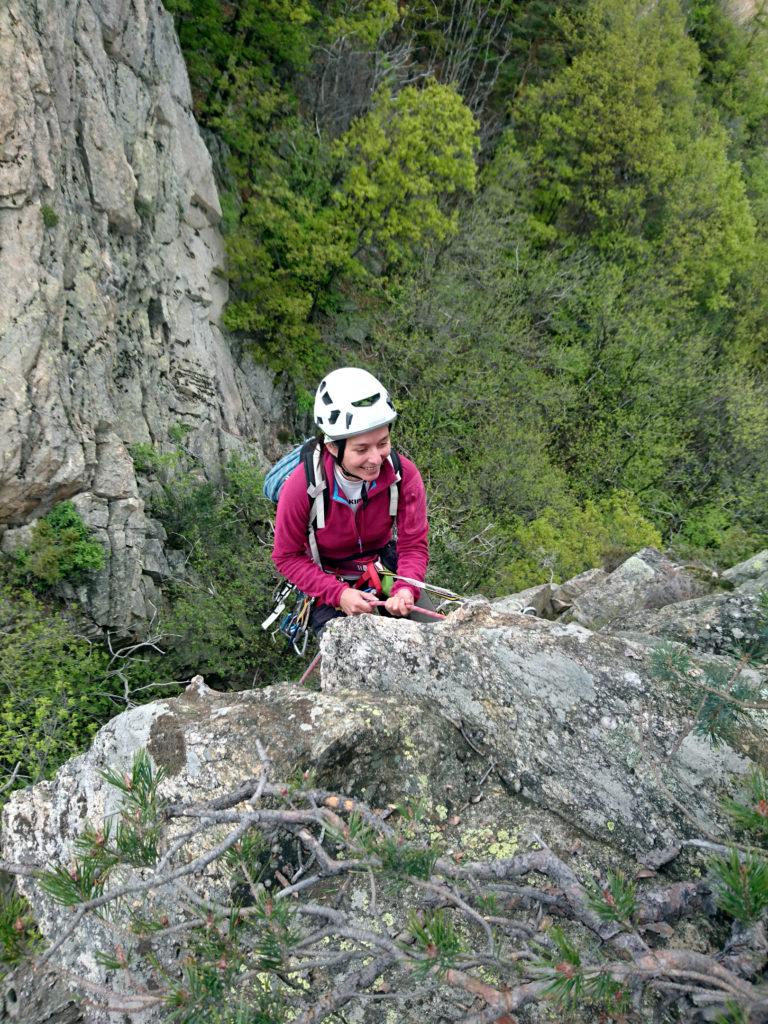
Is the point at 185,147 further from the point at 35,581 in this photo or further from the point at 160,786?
the point at 160,786

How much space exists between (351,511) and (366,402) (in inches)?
31.7

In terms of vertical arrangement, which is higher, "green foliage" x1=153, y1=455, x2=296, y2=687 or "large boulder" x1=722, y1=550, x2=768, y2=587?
"large boulder" x1=722, y1=550, x2=768, y2=587

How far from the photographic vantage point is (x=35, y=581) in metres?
7.66

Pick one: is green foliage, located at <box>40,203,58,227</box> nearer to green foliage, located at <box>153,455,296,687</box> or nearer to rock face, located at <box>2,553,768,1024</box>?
green foliage, located at <box>153,455,296,687</box>

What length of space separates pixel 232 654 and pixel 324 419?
6183 millimetres

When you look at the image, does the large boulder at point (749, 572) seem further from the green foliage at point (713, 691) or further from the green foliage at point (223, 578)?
the green foliage at point (223, 578)

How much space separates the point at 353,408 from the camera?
11.3 ft

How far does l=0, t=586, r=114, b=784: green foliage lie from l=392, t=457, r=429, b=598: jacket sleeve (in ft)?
15.2

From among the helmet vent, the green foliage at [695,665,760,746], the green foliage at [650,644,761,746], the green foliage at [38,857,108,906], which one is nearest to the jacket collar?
the helmet vent

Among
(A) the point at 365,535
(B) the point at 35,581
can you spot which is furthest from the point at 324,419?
(B) the point at 35,581

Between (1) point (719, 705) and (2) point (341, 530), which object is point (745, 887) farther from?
(2) point (341, 530)

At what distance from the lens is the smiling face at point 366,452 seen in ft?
11.5

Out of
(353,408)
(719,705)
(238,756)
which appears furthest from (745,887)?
(353,408)

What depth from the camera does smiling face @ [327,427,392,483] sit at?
3500mm
